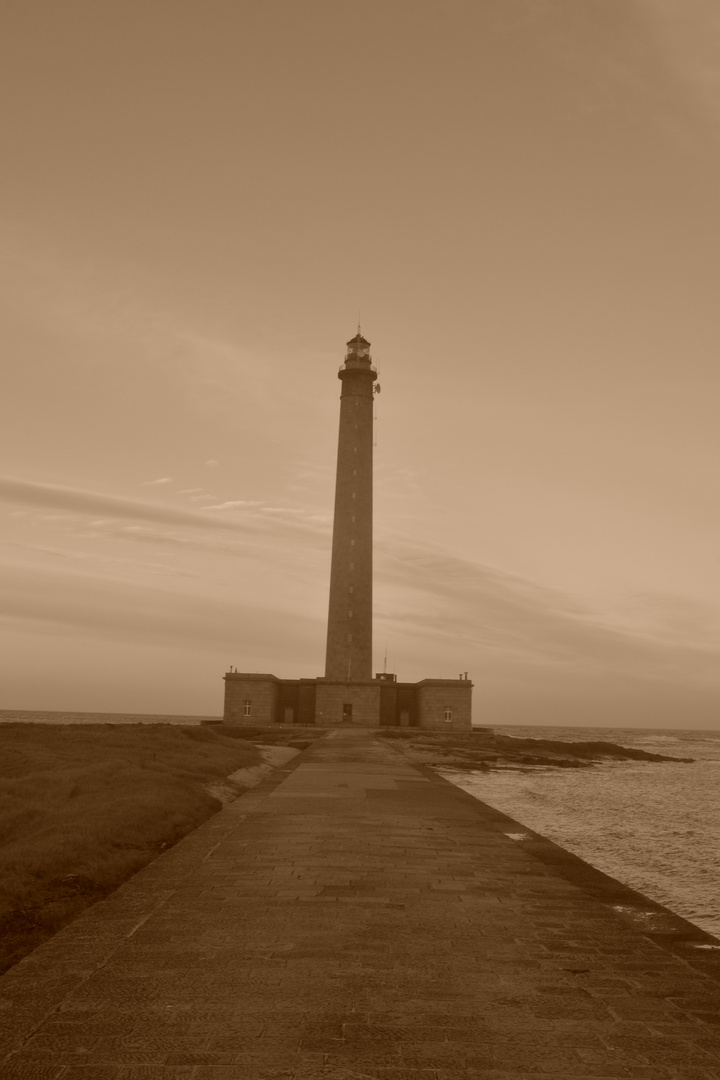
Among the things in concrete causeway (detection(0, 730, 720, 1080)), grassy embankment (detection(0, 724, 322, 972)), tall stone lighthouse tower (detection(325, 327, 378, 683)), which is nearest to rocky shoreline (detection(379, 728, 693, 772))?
tall stone lighthouse tower (detection(325, 327, 378, 683))

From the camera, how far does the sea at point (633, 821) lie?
15.6 metres

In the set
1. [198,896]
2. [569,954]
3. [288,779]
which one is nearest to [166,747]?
[288,779]

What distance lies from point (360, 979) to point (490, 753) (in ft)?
143

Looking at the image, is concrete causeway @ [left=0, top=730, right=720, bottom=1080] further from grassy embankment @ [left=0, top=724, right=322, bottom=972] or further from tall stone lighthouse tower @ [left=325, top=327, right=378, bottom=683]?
tall stone lighthouse tower @ [left=325, top=327, right=378, bottom=683]

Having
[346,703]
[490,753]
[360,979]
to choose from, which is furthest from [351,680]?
[360,979]

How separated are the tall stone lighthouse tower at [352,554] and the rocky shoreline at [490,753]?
623 centimetres

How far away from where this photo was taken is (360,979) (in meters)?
6.09

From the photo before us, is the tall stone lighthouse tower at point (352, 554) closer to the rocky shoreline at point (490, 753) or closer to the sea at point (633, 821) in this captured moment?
the rocky shoreline at point (490, 753)

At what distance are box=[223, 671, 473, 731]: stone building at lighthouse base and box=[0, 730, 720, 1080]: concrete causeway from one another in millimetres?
48265

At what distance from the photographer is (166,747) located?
89.1 feet

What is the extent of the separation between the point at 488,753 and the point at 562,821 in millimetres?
24842

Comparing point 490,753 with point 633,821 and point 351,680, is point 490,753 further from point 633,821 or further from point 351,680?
point 633,821

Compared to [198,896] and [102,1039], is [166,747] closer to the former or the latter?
[198,896]

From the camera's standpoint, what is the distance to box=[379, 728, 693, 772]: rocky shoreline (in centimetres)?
4062
